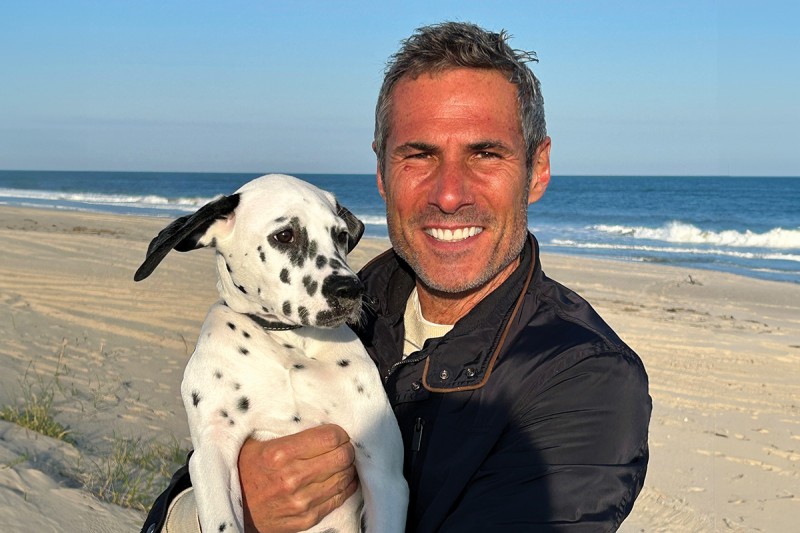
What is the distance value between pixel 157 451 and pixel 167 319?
16.3 ft

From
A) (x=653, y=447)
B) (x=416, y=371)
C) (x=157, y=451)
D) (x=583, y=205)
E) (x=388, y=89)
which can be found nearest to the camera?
(x=416, y=371)

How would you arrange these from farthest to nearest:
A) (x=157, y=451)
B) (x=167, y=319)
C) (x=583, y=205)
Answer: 1. (x=583, y=205)
2. (x=167, y=319)
3. (x=157, y=451)

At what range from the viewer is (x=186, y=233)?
330 centimetres

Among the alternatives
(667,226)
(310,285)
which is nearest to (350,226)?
(310,285)

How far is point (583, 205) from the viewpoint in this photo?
49.1 metres

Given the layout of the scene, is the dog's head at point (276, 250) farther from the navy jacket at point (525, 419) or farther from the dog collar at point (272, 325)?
the navy jacket at point (525, 419)

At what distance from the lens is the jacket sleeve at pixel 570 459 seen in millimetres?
2379

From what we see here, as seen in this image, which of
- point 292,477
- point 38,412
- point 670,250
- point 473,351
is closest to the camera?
point 473,351

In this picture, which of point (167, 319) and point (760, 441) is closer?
point (760, 441)

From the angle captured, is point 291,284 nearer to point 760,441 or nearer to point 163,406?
point 163,406

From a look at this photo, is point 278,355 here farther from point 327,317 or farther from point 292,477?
point 292,477

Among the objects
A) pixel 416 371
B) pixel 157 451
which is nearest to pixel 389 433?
pixel 416 371

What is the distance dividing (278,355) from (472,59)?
1331mm

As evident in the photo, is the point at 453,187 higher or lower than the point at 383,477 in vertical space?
higher
